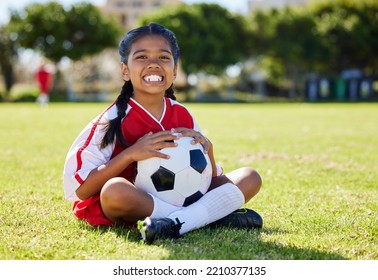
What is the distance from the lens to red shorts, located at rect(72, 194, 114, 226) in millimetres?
A: 3580

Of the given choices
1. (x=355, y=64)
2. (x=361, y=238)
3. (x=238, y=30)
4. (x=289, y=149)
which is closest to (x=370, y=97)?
(x=355, y=64)

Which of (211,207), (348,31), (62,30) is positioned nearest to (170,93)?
(211,207)

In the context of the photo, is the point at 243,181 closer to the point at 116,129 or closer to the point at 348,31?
the point at 116,129

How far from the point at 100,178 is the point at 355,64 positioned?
140 feet

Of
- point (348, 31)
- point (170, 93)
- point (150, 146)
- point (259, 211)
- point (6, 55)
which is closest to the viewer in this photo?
point (150, 146)

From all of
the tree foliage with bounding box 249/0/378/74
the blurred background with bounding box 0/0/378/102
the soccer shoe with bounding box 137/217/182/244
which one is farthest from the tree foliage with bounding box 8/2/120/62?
the soccer shoe with bounding box 137/217/182/244

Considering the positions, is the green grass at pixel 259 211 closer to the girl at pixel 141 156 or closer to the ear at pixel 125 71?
the girl at pixel 141 156

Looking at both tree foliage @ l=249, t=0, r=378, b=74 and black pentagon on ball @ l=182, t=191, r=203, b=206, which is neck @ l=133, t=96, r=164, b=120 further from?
tree foliage @ l=249, t=0, r=378, b=74

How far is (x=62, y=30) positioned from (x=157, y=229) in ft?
Result: 120

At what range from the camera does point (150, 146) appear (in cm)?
337

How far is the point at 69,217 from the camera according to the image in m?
3.92

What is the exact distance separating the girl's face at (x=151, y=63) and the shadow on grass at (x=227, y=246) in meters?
0.99

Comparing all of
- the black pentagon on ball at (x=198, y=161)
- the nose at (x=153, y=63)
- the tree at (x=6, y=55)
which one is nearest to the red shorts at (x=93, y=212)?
the black pentagon on ball at (x=198, y=161)
